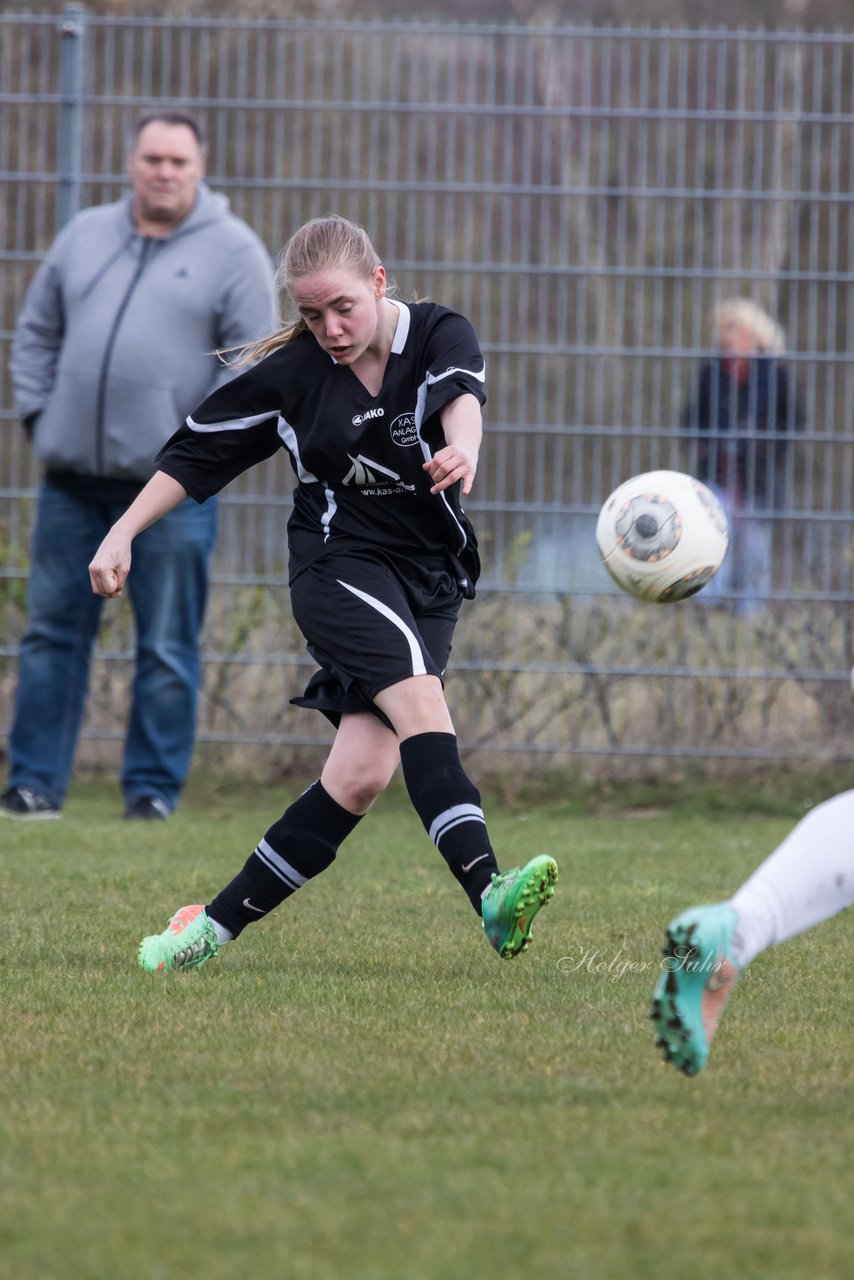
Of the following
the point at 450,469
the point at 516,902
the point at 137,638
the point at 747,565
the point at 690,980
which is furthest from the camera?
the point at 747,565

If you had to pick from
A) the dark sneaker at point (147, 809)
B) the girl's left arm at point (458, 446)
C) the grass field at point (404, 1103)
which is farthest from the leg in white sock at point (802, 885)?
the dark sneaker at point (147, 809)

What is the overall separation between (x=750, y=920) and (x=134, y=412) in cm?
445

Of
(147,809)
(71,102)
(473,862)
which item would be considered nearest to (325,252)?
(473,862)

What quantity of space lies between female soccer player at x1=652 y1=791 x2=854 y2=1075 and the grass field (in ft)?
0.50

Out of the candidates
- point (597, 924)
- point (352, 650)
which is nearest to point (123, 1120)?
point (352, 650)

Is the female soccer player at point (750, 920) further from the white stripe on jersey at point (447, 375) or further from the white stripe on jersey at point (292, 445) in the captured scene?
the white stripe on jersey at point (292, 445)

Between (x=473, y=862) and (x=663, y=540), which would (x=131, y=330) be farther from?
(x=473, y=862)

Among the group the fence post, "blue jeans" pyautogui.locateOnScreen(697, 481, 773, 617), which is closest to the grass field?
"blue jeans" pyautogui.locateOnScreen(697, 481, 773, 617)

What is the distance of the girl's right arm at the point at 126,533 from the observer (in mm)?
4262

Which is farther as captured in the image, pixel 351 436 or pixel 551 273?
pixel 551 273

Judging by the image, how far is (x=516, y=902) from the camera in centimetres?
381

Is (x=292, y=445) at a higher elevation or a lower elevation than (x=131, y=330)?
lower

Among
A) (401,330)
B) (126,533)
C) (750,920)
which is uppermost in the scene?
(401,330)

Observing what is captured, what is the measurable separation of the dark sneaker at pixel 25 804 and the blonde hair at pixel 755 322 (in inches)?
135
